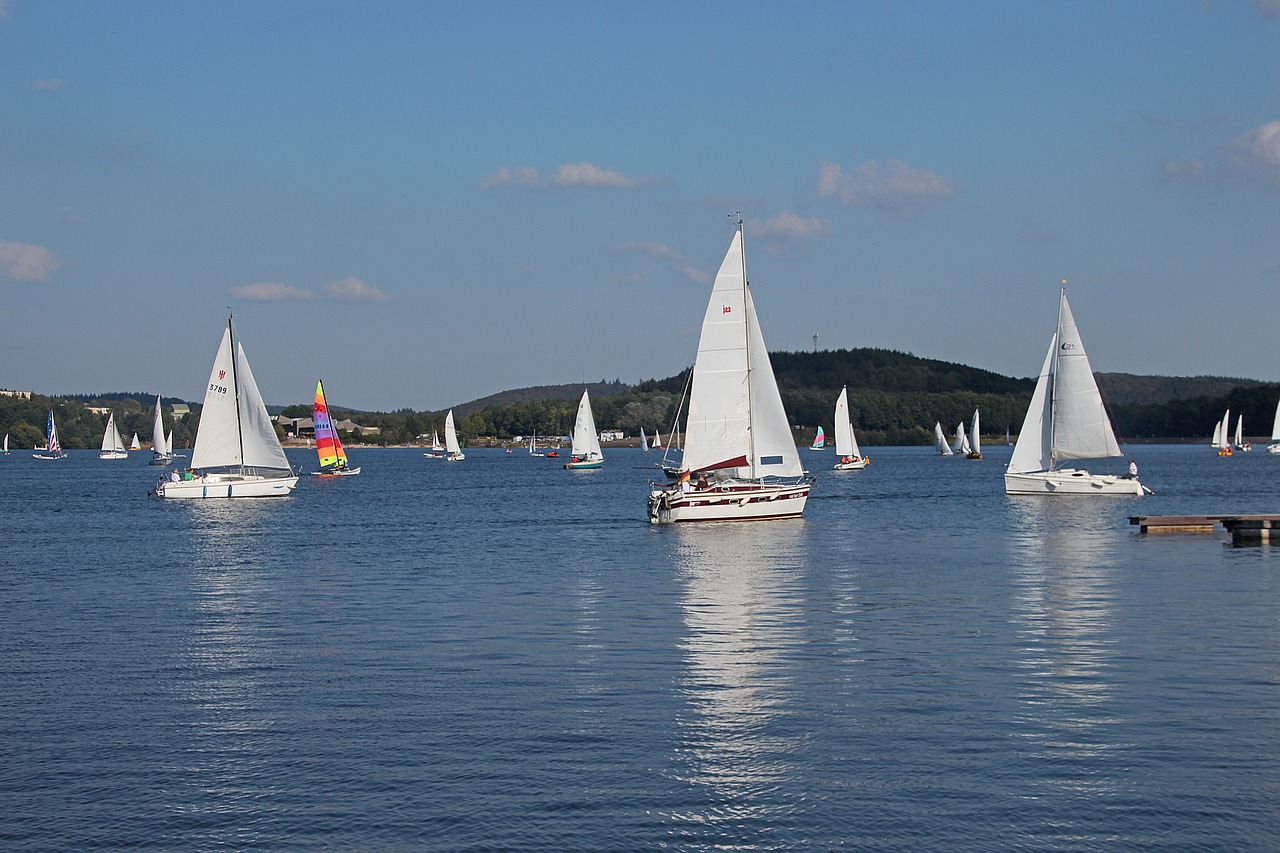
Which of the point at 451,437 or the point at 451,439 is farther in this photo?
the point at 451,439

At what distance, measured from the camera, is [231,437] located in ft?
243

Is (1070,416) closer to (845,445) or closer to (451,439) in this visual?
(845,445)

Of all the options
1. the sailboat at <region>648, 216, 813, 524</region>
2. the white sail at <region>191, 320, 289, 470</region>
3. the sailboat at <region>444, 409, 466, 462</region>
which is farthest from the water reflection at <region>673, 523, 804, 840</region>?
the sailboat at <region>444, 409, 466, 462</region>

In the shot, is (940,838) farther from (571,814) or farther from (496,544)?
(496,544)

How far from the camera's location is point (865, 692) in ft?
63.3

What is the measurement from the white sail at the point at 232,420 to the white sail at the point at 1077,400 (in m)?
42.7

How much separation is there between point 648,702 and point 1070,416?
52.7 metres

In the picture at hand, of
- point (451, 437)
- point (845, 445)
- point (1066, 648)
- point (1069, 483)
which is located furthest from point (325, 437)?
point (1066, 648)

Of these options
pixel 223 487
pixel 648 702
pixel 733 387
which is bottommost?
pixel 648 702

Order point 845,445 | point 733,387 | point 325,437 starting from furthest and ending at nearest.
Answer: point 845,445
point 325,437
point 733,387

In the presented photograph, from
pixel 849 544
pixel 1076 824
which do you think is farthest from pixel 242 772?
pixel 849 544

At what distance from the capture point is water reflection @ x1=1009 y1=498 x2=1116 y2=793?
628 inches

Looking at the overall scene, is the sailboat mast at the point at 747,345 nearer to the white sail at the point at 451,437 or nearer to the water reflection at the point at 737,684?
the water reflection at the point at 737,684

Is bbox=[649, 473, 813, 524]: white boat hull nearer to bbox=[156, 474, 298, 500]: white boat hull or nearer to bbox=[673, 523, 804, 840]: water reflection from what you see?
bbox=[673, 523, 804, 840]: water reflection
